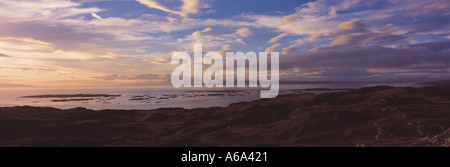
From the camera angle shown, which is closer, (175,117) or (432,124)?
(432,124)

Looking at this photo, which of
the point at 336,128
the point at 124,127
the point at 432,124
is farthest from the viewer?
the point at 124,127

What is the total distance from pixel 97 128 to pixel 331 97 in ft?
70.9

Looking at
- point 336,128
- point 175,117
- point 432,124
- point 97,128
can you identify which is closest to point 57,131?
Answer: point 97,128

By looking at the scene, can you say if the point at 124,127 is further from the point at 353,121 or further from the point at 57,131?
the point at 353,121

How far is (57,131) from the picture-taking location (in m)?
18.6

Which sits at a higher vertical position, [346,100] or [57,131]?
[346,100]

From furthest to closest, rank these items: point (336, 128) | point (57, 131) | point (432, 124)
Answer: point (57, 131), point (336, 128), point (432, 124)

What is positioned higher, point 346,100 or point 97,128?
point 346,100
